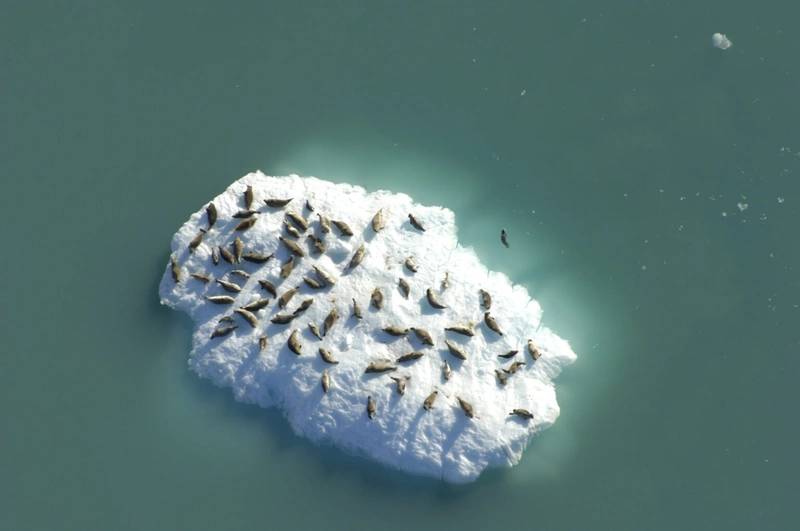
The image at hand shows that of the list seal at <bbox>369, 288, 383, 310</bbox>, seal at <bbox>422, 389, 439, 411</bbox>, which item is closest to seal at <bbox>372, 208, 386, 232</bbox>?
seal at <bbox>369, 288, 383, 310</bbox>

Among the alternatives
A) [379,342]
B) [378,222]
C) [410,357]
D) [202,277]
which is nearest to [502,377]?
[410,357]

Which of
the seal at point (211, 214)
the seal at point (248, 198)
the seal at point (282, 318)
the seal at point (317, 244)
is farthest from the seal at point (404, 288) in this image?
the seal at point (211, 214)

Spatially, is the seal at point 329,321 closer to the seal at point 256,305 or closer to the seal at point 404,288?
the seal at point 256,305

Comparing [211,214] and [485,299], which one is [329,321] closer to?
[485,299]

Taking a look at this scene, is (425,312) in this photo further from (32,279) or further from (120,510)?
(32,279)

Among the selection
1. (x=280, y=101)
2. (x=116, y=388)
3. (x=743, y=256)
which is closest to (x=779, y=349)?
(x=743, y=256)
